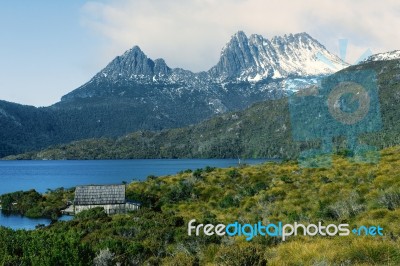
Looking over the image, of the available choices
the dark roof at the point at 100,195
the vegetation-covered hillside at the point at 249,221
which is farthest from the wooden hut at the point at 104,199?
the vegetation-covered hillside at the point at 249,221

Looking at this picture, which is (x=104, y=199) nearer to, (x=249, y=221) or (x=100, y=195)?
(x=100, y=195)

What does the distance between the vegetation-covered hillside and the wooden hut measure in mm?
1419

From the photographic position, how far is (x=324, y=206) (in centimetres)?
2350

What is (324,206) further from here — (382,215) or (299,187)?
(299,187)

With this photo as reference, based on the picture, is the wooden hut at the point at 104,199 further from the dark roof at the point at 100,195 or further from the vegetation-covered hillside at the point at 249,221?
the vegetation-covered hillside at the point at 249,221

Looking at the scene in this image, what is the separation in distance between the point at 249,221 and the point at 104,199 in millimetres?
27540

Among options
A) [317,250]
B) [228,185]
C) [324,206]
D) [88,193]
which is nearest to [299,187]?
[324,206]

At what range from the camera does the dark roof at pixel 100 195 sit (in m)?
47.2

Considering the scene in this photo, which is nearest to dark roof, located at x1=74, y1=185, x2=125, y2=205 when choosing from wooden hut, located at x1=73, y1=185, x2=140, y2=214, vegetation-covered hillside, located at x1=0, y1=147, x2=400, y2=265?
wooden hut, located at x1=73, y1=185, x2=140, y2=214

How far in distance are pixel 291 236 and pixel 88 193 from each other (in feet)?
122

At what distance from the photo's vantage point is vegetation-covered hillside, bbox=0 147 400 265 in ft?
38.5

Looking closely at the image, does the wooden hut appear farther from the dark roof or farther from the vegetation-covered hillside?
the vegetation-covered hillside

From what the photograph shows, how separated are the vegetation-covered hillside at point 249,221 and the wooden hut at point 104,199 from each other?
1.42 metres

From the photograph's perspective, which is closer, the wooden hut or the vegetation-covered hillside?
the vegetation-covered hillside
